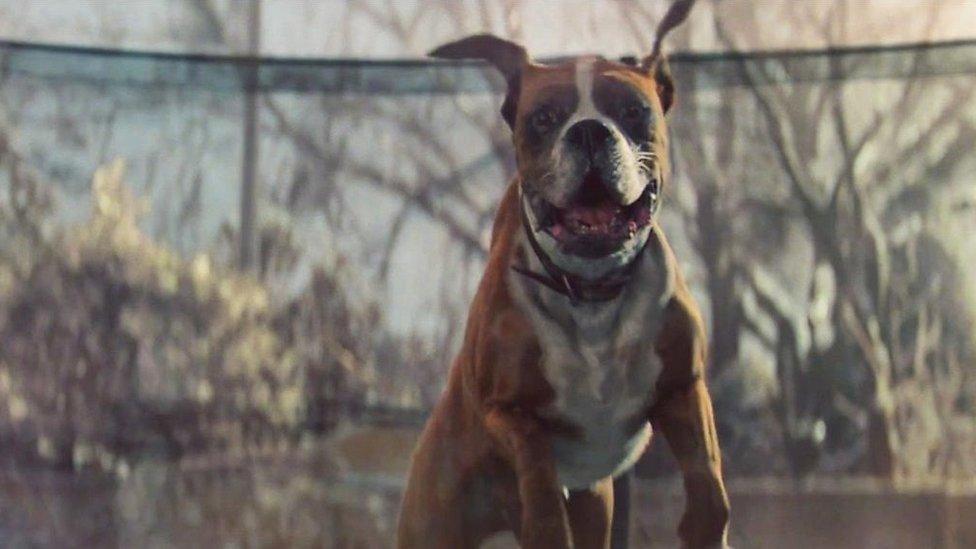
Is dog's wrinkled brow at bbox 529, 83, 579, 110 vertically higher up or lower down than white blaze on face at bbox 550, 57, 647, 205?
higher up

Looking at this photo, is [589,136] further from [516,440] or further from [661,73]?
[516,440]

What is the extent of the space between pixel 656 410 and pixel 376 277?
650 millimetres

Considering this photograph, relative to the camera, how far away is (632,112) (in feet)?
2.60

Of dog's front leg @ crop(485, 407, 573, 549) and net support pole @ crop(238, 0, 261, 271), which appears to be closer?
dog's front leg @ crop(485, 407, 573, 549)

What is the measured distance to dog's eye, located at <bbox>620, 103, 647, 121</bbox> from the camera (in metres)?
0.79

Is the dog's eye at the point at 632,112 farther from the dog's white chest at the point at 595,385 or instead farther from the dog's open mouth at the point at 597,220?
the dog's white chest at the point at 595,385

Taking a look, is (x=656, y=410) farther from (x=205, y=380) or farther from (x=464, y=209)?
(x=205, y=380)

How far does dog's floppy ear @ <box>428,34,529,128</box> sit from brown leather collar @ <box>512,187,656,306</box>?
93 mm

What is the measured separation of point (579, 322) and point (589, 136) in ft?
0.56

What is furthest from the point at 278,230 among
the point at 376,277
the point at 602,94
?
the point at 602,94

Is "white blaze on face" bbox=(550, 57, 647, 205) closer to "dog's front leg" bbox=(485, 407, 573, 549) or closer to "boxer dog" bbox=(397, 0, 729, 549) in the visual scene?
"boxer dog" bbox=(397, 0, 729, 549)

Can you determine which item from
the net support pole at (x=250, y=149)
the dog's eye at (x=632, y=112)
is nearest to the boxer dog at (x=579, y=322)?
the dog's eye at (x=632, y=112)

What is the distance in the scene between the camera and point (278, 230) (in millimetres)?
1398

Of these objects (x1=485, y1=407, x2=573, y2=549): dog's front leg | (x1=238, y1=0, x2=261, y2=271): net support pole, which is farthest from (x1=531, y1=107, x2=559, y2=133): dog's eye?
(x1=238, y1=0, x2=261, y2=271): net support pole
